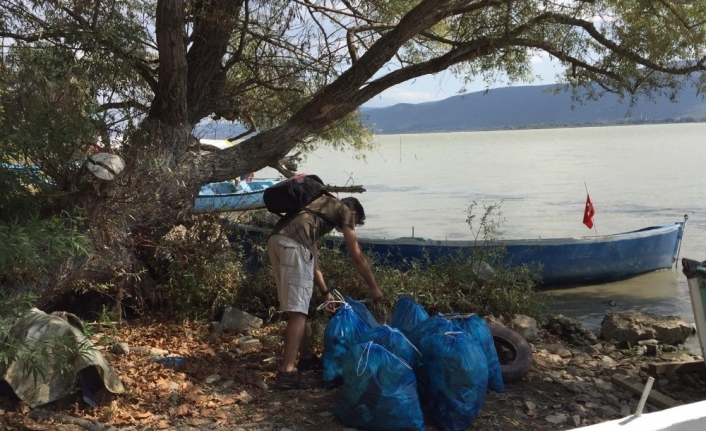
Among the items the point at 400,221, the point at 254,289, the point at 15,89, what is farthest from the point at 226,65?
the point at 400,221

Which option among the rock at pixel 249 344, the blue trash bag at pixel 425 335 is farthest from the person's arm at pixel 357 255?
the rock at pixel 249 344

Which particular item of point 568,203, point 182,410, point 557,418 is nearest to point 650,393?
point 557,418

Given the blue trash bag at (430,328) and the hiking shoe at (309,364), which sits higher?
the blue trash bag at (430,328)

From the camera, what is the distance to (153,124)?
6902mm

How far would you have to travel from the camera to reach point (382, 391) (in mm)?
4203

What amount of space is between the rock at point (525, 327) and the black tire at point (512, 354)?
3.88 ft

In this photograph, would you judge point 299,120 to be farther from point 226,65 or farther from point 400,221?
point 400,221

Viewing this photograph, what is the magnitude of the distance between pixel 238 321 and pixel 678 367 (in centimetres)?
397

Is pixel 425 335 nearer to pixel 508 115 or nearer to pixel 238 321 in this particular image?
pixel 238 321

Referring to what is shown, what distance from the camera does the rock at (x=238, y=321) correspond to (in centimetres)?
687

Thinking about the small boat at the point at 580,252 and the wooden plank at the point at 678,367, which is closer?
the wooden plank at the point at 678,367

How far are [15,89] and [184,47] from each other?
2.39m

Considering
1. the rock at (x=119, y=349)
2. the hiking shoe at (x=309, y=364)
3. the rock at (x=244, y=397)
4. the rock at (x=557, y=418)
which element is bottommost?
the rock at (x=557, y=418)

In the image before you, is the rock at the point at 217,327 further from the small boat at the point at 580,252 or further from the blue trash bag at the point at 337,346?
the small boat at the point at 580,252
